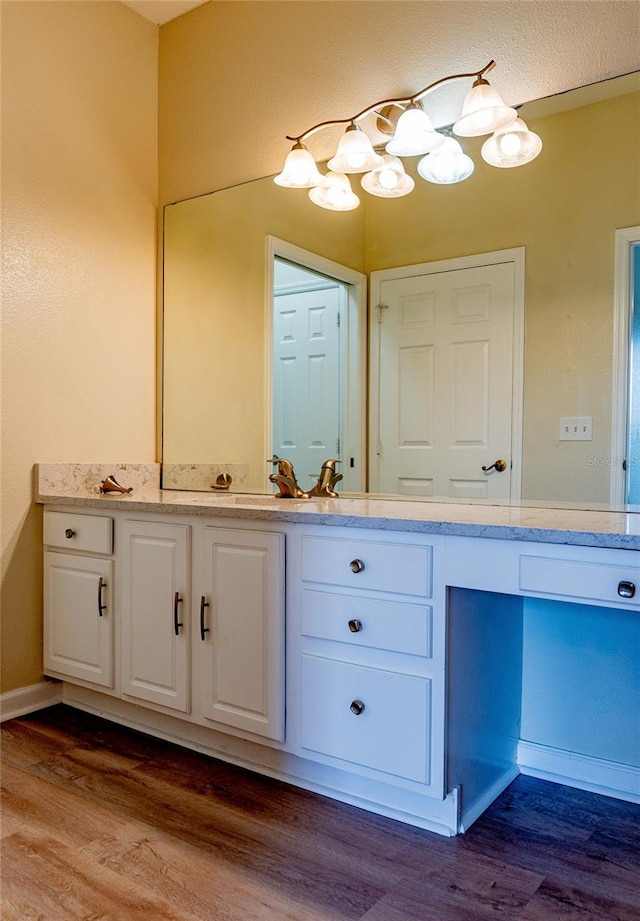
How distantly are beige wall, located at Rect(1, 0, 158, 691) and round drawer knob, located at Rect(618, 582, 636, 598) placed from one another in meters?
1.97

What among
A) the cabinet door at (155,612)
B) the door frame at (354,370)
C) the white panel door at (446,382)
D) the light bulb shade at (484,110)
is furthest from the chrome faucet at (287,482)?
the light bulb shade at (484,110)

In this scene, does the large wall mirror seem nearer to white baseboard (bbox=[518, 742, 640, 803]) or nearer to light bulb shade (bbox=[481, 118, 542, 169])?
light bulb shade (bbox=[481, 118, 542, 169])

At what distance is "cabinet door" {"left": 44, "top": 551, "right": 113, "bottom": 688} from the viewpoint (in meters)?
2.24

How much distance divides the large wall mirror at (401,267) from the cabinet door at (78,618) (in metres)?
0.61

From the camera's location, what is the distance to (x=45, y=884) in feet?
4.67

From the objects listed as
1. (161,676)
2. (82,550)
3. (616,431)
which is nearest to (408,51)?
(616,431)

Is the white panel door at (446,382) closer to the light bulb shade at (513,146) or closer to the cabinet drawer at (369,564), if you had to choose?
the light bulb shade at (513,146)

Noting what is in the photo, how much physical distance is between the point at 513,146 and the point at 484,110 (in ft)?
0.43

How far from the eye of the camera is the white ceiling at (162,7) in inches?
106

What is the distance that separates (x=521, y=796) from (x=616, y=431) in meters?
1.00

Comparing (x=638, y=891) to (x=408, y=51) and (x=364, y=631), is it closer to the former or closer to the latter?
(x=364, y=631)

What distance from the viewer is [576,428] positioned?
5.95 feet

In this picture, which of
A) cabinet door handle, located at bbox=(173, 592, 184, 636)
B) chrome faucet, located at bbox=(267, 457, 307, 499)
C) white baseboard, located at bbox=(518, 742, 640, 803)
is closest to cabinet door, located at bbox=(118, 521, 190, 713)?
cabinet door handle, located at bbox=(173, 592, 184, 636)

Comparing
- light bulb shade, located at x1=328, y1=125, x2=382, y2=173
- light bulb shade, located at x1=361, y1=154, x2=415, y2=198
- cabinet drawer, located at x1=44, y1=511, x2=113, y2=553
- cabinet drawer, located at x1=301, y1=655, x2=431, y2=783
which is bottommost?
cabinet drawer, located at x1=301, y1=655, x2=431, y2=783
